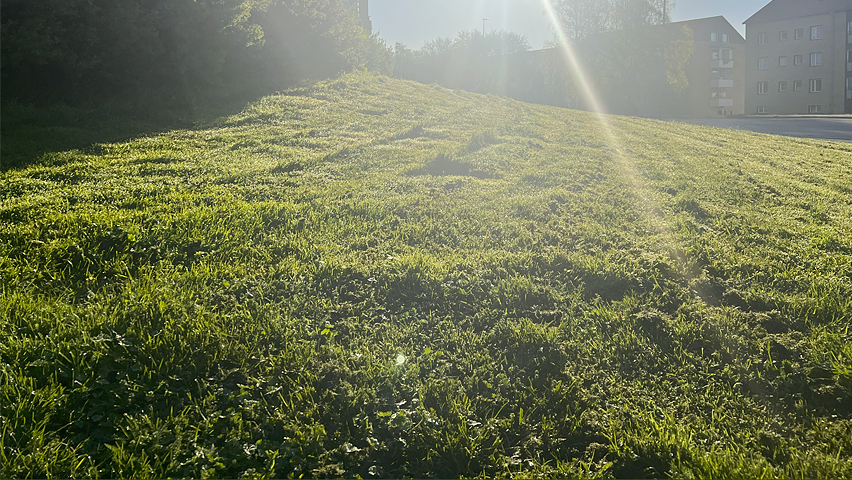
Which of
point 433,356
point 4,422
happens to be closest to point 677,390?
point 433,356

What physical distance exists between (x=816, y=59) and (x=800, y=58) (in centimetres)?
154

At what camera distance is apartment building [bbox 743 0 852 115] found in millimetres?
53625

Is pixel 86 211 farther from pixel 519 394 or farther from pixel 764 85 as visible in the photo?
pixel 764 85

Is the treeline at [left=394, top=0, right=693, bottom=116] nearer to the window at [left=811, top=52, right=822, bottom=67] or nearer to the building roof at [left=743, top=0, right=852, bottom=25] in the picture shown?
the window at [left=811, top=52, right=822, bottom=67]

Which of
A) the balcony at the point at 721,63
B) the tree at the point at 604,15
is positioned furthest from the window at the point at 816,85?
the tree at the point at 604,15

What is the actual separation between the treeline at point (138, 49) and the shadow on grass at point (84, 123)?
2.07 ft

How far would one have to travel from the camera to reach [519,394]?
3.61m

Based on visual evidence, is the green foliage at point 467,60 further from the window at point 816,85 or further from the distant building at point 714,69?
the window at point 816,85

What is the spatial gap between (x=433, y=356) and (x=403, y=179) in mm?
5106

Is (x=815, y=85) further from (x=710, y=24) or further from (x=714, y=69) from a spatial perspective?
(x=710, y=24)

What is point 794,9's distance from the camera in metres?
56.5

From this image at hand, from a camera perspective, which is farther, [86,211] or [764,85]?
[764,85]

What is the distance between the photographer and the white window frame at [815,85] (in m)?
55.1

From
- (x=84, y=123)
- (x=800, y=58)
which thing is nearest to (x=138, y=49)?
(x=84, y=123)
